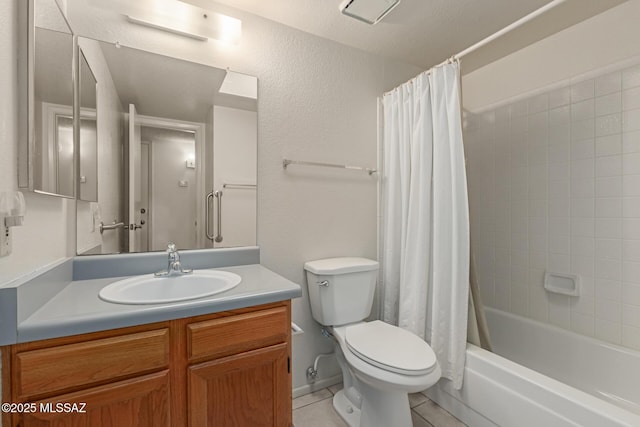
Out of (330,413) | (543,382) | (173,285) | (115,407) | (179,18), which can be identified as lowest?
(330,413)

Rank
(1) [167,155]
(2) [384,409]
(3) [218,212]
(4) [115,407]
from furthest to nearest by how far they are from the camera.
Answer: (3) [218,212]
(1) [167,155]
(2) [384,409]
(4) [115,407]

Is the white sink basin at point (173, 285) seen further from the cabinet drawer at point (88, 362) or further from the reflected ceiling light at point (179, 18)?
the reflected ceiling light at point (179, 18)

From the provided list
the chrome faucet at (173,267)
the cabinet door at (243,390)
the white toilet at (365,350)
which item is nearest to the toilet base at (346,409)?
the white toilet at (365,350)

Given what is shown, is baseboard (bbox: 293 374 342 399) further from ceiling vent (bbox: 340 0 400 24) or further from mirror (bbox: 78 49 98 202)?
ceiling vent (bbox: 340 0 400 24)

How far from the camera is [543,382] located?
3.90 ft

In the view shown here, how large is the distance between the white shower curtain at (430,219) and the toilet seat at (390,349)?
0.23 metres

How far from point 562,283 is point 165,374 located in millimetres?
2273

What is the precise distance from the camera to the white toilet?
119 centimetres

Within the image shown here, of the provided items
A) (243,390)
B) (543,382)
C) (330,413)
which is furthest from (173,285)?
(543,382)

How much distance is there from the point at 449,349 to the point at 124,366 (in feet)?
4.78

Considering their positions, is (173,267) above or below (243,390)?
above

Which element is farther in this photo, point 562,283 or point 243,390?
point 562,283

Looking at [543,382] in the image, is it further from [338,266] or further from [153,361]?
[153,361]

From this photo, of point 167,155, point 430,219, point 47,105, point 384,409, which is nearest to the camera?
point 47,105
